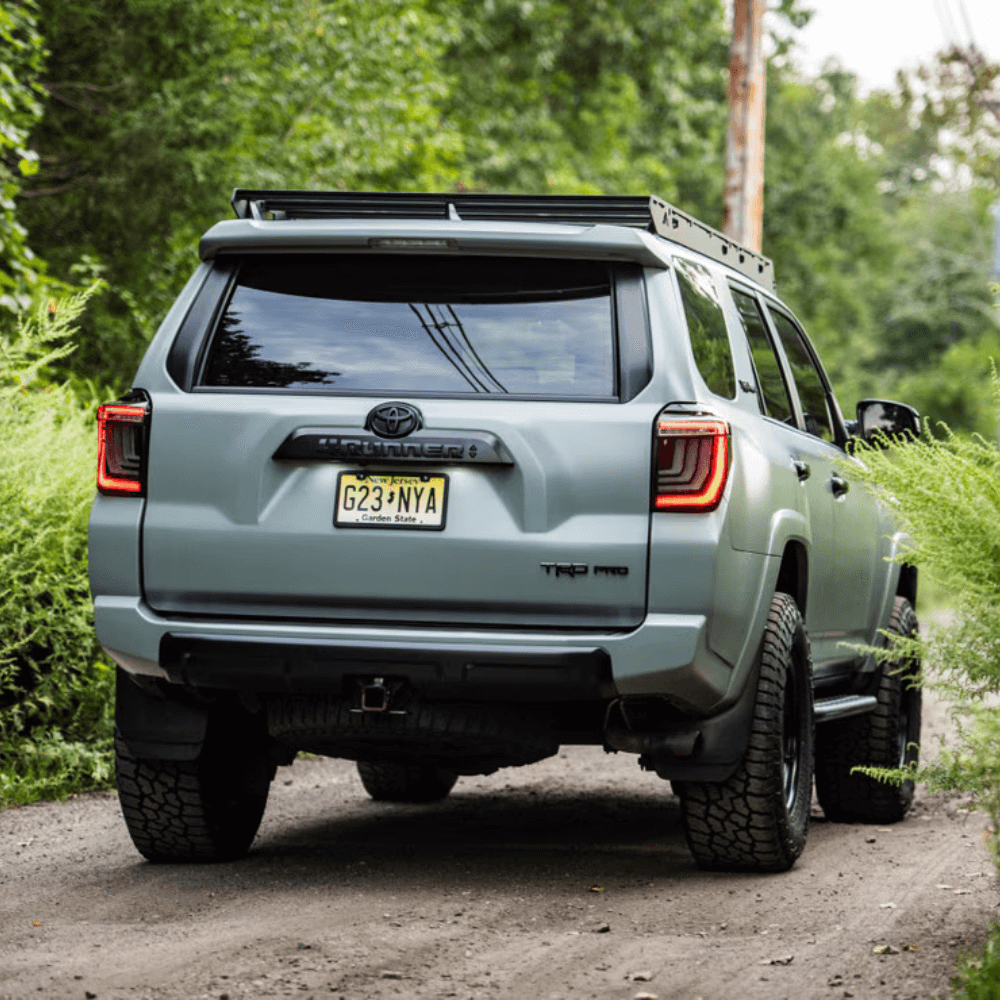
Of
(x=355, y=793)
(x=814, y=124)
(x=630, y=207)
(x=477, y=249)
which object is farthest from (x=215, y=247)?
(x=814, y=124)

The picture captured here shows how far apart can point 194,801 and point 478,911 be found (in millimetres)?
1194

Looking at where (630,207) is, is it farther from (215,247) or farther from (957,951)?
(957,951)

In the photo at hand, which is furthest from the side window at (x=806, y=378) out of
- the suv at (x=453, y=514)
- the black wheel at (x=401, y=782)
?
the black wheel at (x=401, y=782)

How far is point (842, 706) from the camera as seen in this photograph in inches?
288

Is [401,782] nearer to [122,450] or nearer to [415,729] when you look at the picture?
[415,729]

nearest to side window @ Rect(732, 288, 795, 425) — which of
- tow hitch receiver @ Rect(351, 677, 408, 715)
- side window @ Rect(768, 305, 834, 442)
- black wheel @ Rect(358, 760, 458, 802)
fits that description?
side window @ Rect(768, 305, 834, 442)

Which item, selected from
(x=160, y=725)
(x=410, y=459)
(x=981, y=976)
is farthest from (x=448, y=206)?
(x=981, y=976)

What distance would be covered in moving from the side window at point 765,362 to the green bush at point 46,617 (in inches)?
125

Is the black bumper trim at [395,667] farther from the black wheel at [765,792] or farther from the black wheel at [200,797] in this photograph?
the black wheel at [765,792]

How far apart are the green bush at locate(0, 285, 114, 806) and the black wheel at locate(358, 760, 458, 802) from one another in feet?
4.15

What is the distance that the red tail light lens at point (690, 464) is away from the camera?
5.50m

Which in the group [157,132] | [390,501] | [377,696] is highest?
[157,132]

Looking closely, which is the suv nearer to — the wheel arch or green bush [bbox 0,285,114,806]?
the wheel arch

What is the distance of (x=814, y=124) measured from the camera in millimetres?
38281
